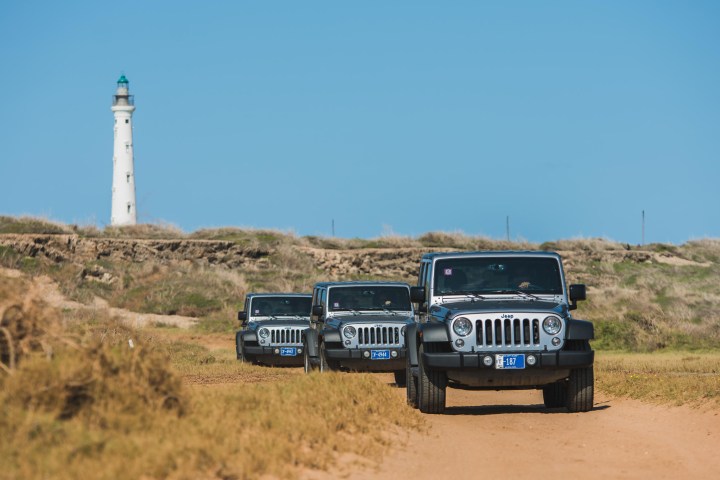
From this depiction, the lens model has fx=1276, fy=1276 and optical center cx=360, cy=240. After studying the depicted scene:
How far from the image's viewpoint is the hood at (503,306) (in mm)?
15891

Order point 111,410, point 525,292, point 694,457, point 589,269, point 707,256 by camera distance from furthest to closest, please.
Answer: point 707,256 → point 589,269 → point 525,292 → point 694,457 → point 111,410

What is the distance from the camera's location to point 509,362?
15695 mm

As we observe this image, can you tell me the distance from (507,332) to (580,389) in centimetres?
137

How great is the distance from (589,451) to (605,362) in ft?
49.8

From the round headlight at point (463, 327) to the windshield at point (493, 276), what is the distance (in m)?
1.35

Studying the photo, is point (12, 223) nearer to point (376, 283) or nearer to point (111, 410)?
point (376, 283)

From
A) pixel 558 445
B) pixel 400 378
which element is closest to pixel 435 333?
pixel 558 445

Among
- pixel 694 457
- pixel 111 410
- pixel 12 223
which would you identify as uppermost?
pixel 12 223

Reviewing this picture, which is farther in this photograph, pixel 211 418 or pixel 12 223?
pixel 12 223

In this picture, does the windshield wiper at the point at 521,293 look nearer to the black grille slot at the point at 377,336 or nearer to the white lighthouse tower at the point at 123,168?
the black grille slot at the point at 377,336

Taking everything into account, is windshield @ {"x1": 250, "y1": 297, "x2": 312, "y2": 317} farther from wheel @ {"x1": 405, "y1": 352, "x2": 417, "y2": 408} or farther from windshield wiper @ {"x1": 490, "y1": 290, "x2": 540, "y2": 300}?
windshield wiper @ {"x1": 490, "y1": 290, "x2": 540, "y2": 300}

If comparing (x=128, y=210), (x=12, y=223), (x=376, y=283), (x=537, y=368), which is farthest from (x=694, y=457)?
(x=128, y=210)

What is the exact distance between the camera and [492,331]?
1583cm

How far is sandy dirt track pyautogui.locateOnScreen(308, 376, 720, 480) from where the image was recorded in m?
12.0
